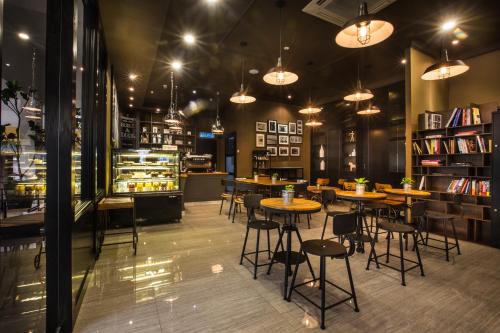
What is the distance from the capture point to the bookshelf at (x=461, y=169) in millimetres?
4180

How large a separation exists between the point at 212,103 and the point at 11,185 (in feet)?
27.7

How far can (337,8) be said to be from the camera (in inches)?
143

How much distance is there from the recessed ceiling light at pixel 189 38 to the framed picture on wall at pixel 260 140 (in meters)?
4.85

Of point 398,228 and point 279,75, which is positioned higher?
point 279,75

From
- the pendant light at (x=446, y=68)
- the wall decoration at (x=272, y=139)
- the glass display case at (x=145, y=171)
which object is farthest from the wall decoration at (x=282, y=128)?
the pendant light at (x=446, y=68)

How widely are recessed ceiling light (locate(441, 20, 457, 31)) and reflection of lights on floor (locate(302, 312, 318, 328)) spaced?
16.9ft

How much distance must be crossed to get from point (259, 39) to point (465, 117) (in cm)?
412

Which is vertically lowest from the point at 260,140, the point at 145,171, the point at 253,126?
the point at 145,171

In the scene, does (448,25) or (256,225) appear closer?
(256,225)

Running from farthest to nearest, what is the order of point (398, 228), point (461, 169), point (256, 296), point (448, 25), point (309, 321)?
1. point (461, 169)
2. point (448, 25)
3. point (398, 228)
4. point (256, 296)
5. point (309, 321)

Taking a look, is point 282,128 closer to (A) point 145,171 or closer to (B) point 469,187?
(A) point 145,171

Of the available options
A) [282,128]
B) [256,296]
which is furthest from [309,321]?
[282,128]

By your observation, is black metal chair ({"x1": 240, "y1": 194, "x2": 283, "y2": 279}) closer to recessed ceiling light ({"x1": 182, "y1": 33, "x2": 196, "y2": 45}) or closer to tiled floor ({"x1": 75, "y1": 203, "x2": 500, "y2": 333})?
tiled floor ({"x1": 75, "y1": 203, "x2": 500, "y2": 333})

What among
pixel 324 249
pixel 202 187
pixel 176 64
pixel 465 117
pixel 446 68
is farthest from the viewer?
pixel 202 187
